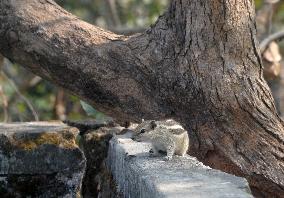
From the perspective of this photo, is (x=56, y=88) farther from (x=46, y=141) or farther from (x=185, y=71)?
(x=185, y=71)

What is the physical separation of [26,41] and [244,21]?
1.75m

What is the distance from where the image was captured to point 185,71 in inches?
215

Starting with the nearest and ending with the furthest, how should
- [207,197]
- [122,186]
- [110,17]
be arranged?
[207,197] < [122,186] < [110,17]

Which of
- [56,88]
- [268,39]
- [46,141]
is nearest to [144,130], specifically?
[46,141]

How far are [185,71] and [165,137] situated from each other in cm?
81

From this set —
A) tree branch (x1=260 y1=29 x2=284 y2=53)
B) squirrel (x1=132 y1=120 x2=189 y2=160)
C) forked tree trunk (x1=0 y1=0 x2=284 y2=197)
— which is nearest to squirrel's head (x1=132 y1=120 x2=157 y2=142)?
squirrel (x1=132 y1=120 x2=189 y2=160)

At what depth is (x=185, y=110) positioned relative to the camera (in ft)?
18.0

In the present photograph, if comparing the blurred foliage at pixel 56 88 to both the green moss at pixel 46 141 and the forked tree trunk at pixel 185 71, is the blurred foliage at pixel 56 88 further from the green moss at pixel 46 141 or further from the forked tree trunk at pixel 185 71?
the green moss at pixel 46 141

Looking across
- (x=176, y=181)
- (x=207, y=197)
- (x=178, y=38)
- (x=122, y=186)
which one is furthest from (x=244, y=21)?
(x=207, y=197)

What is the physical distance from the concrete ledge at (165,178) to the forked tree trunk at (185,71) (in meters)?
0.49

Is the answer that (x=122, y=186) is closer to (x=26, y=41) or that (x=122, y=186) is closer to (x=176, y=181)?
(x=176, y=181)

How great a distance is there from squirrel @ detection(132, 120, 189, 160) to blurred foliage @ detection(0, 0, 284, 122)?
5579 mm

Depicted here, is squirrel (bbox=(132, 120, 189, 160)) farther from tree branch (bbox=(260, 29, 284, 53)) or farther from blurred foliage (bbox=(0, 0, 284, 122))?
blurred foliage (bbox=(0, 0, 284, 122))

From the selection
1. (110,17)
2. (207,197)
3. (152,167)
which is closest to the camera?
(207,197)
